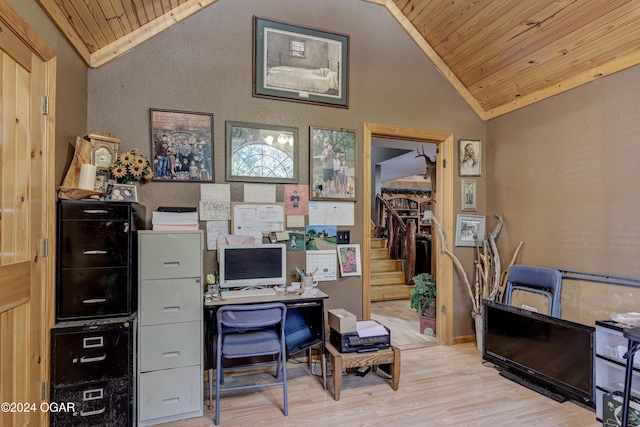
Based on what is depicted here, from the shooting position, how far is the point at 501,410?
7.54 feet

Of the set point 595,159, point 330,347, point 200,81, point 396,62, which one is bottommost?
point 330,347

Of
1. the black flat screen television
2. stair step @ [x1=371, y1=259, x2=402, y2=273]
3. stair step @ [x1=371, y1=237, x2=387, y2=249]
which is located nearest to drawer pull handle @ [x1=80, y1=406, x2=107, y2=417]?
the black flat screen television

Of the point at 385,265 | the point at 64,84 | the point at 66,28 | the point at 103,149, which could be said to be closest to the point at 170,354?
the point at 103,149

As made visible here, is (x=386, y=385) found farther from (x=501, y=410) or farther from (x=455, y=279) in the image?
(x=455, y=279)

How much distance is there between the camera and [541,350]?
2576 millimetres

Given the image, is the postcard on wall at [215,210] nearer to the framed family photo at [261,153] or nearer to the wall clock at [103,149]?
the framed family photo at [261,153]

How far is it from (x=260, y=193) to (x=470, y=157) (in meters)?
2.40

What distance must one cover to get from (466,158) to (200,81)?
2864mm

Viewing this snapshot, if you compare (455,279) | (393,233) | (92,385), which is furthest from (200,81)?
(393,233)

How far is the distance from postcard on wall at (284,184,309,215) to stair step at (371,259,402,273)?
3.22m

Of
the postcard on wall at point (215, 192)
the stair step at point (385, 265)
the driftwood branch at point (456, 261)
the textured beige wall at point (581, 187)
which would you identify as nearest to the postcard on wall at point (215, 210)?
the postcard on wall at point (215, 192)

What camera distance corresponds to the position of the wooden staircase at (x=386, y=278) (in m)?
5.62

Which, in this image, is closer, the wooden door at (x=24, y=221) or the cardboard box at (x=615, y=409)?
the wooden door at (x=24, y=221)

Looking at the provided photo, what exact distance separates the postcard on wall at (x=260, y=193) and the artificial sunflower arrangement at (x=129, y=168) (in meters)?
0.79
